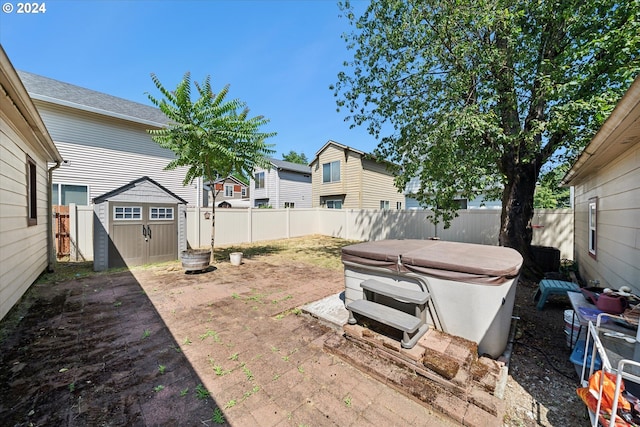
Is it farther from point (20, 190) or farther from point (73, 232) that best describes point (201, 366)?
point (73, 232)

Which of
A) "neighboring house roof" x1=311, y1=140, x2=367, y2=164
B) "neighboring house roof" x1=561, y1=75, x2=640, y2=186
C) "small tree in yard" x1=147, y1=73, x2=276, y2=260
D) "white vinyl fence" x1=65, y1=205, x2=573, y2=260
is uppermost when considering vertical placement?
"neighboring house roof" x1=311, y1=140, x2=367, y2=164

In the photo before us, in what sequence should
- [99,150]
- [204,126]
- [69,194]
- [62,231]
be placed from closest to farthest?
[204,126] → [62,231] → [69,194] → [99,150]

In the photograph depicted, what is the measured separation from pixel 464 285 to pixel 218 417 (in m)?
2.58

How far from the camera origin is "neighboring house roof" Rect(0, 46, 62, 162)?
2891 mm

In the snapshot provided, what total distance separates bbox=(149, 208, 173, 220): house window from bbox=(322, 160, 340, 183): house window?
11.1m

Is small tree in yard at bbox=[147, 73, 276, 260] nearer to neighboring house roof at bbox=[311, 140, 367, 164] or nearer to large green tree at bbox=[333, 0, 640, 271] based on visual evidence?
large green tree at bbox=[333, 0, 640, 271]

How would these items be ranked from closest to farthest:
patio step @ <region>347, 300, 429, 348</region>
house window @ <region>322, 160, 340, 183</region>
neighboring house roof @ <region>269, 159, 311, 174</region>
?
patio step @ <region>347, 300, 429, 348</region> < house window @ <region>322, 160, 340, 183</region> < neighboring house roof @ <region>269, 159, 311, 174</region>

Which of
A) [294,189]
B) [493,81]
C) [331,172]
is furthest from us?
[294,189]

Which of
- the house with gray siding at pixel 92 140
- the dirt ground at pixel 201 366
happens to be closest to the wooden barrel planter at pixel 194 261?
the dirt ground at pixel 201 366

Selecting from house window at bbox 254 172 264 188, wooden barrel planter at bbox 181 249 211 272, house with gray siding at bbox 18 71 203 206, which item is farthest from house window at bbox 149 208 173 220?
house window at bbox 254 172 264 188

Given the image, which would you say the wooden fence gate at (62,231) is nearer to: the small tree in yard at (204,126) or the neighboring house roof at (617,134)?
the small tree in yard at (204,126)

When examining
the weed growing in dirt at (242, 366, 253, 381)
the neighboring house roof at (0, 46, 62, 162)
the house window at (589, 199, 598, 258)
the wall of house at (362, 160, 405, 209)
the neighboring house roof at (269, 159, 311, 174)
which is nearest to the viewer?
the weed growing in dirt at (242, 366, 253, 381)

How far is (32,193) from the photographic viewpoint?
215 inches

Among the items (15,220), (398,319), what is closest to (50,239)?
(15,220)
